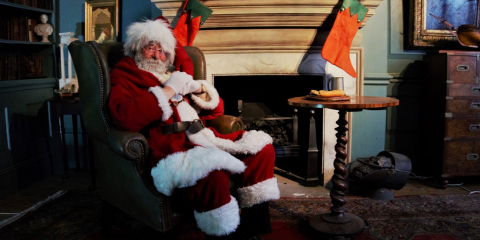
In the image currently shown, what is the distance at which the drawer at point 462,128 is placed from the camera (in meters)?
3.06

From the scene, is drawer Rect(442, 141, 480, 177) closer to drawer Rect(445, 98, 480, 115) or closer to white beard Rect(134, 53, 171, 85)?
drawer Rect(445, 98, 480, 115)

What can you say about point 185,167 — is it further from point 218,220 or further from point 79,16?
point 79,16

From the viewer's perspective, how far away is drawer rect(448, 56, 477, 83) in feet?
9.91

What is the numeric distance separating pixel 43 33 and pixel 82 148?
45.3 inches

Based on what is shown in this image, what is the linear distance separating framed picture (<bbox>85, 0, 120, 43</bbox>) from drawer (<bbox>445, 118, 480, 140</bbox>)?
297 centimetres

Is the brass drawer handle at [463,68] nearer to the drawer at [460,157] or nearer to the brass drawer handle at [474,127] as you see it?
the brass drawer handle at [474,127]

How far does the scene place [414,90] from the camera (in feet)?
11.5

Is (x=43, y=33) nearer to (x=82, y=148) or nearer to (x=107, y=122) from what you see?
(x=82, y=148)

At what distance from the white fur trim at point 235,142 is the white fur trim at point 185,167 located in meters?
0.28

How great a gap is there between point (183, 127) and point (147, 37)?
53 centimetres

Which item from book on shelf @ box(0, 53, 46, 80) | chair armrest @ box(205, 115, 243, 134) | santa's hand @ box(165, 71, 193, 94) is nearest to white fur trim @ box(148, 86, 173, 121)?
santa's hand @ box(165, 71, 193, 94)

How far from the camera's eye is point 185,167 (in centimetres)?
162

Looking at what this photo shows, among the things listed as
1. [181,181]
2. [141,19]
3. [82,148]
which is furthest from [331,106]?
[82,148]

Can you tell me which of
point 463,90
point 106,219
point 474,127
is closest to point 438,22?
point 463,90
